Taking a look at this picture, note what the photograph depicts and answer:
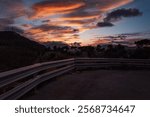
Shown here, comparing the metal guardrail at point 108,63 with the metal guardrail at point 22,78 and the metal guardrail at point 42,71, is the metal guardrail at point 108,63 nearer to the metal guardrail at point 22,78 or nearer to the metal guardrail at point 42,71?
the metal guardrail at point 42,71

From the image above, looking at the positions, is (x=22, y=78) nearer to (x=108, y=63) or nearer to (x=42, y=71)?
(x=42, y=71)

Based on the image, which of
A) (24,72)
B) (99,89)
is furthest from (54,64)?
(24,72)

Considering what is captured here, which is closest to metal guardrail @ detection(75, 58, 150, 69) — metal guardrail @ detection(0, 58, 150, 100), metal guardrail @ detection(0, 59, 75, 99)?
metal guardrail @ detection(0, 58, 150, 100)

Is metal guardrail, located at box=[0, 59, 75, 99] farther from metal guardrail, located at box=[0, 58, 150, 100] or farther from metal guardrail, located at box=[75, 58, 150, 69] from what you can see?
metal guardrail, located at box=[75, 58, 150, 69]

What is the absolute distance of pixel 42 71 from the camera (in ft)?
40.4

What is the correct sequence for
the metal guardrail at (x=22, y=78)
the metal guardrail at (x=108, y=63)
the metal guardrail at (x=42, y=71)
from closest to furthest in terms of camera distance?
1. the metal guardrail at (x=22, y=78)
2. the metal guardrail at (x=42, y=71)
3. the metal guardrail at (x=108, y=63)

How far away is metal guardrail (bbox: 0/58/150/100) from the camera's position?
7.70 metres

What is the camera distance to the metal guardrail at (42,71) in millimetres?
7695

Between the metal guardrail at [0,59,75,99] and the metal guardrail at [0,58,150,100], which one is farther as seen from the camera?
the metal guardrail at [0,58,150,100]

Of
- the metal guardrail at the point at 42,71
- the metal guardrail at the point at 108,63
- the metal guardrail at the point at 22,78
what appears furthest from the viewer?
the metal guardrail at the point at 108,63

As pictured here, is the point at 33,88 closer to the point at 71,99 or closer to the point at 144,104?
the point at 71,99

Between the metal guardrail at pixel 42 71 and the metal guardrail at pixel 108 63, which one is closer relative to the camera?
the metal guardrail at pixel 42 71

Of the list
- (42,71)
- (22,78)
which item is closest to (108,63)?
(42,71)

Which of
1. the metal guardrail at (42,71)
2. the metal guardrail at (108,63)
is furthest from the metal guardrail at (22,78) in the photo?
the metal guardrail at (108,63)
